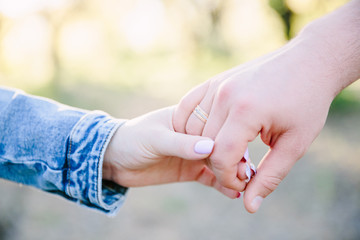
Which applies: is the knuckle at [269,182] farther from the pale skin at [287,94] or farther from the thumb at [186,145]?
the thumb at [186,145]

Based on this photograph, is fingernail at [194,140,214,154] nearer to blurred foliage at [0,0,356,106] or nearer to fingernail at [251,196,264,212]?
fingernail at [251,196,264,212]

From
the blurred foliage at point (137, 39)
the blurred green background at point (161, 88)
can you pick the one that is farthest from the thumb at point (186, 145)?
the blurred foliage at point (137, 39)

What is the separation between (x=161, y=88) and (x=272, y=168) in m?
8.08

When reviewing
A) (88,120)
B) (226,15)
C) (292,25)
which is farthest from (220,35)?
(88,120)

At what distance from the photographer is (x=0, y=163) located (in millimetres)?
1665

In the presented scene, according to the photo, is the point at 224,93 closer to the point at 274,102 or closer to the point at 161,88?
the point at 274,102

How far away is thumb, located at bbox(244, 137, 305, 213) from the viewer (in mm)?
1413

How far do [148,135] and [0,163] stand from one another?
79 centimetres

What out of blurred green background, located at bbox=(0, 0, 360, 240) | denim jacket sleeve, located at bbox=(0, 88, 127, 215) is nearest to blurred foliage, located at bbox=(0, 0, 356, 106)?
blurred green background, located at bbox=(0, 0, 360, 240)

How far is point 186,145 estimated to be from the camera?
146 centimetres

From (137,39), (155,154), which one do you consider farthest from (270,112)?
(137,39)

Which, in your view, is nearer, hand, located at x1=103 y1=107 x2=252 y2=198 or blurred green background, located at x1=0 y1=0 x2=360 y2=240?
hand, located at x1=103 y1=107 x2=252 y2=198

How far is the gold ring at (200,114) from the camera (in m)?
1.56

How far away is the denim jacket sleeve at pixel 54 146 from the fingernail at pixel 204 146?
1.63 feet
